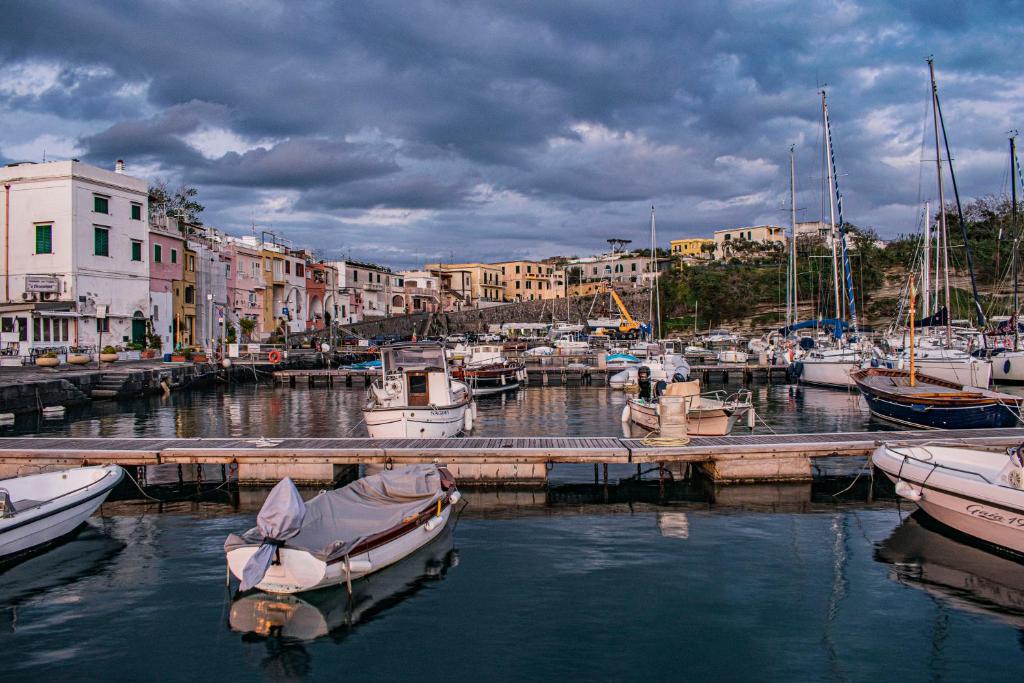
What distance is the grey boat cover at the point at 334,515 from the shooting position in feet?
35.2

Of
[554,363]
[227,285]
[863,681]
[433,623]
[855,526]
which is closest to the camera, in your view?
[863,681]

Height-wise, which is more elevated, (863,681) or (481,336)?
(481,336)

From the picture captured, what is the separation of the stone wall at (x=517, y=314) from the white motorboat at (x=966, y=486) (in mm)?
79830

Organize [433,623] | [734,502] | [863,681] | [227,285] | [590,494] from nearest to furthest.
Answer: [863,681]
[433,623]
[734,502]
[590,494]
[227,285]

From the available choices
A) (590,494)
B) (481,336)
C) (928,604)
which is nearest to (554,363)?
(481,336)

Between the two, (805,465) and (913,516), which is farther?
(805,465)

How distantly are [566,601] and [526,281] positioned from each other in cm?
11935

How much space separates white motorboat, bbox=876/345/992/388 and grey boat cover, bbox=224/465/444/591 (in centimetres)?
2975

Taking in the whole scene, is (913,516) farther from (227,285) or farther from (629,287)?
(629,287)

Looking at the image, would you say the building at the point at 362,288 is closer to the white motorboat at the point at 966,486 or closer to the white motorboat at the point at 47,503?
the white motorboat at the point at 47,503

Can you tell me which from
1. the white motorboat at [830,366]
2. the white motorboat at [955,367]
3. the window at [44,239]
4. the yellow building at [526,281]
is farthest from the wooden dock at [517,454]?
the yellow building at [526,281]

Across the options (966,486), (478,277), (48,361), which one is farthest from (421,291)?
(966,486)

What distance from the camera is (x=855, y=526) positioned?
1585 cm

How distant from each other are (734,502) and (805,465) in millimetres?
2688
